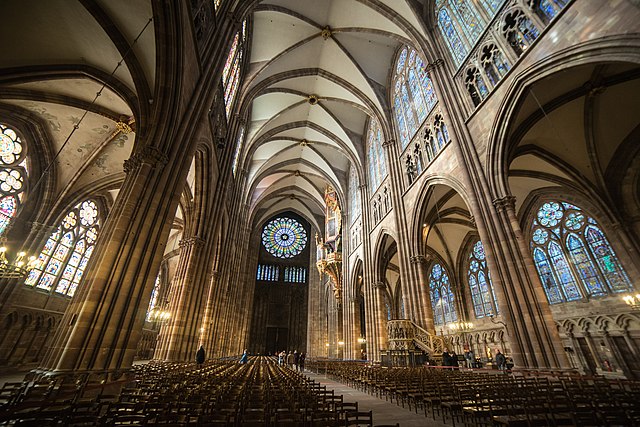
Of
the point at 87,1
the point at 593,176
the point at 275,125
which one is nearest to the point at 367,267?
the point at 593,176

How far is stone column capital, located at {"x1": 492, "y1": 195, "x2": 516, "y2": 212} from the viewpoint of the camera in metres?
8.18

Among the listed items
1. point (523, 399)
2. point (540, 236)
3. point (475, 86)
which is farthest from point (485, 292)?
point (523, 399)

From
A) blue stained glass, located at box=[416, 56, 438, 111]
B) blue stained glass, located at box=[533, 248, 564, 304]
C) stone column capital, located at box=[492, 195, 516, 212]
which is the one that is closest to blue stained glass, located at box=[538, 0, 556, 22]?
blue stained glass, located at box=[416, 56, 438, 111]

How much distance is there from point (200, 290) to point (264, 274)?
24698 mm

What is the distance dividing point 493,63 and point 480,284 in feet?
50.1

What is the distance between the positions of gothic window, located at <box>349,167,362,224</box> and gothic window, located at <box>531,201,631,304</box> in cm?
1218

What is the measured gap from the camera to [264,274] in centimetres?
3650

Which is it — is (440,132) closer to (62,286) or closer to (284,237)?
(62,286)

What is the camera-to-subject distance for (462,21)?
11.3 metres

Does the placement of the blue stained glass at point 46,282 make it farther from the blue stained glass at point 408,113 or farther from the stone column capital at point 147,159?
the blue stained glass at point 408,113

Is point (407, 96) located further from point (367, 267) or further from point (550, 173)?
point (367, 267)

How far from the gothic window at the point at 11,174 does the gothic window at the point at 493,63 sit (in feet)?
63.2

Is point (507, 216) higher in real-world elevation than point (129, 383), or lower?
higher

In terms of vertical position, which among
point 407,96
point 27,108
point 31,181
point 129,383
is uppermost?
point 407,96
